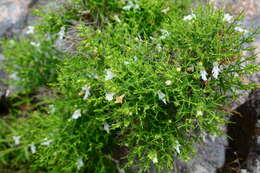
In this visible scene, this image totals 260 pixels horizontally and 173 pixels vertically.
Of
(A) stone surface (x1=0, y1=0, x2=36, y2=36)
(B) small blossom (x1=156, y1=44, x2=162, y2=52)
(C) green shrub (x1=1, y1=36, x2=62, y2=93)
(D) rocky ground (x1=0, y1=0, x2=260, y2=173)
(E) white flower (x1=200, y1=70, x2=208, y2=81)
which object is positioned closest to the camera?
(E) white flower (x1=200, y1=70, x2=208, y2=81)

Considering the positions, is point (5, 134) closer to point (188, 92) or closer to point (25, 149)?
point (25, 149)

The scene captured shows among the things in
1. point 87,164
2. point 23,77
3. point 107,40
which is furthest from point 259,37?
point 23,77

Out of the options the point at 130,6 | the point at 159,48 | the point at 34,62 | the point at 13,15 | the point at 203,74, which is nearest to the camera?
the point at 203,74

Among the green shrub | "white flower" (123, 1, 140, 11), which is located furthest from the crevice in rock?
the green shrub

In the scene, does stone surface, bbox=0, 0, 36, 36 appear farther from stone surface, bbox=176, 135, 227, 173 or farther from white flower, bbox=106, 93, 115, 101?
stone surface, bbox=176, 135, 227, 173

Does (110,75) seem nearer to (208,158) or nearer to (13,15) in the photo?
(208,158)

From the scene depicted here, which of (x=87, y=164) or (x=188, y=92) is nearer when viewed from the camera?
(x=188, y=92)

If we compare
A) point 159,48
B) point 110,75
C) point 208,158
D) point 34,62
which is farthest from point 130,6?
point 208,158

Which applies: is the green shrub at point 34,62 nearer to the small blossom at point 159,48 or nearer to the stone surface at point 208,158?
the small blossom at point 159,48
